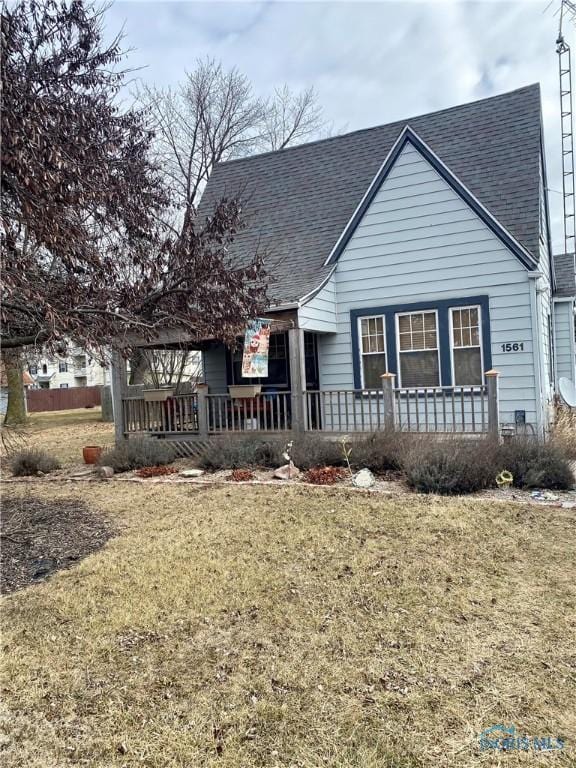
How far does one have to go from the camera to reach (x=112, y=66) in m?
5.52

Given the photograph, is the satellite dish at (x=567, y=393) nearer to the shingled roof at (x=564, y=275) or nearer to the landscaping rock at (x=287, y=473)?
the shingled roof at (x=564, y=275)

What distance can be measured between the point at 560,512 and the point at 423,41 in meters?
7.55

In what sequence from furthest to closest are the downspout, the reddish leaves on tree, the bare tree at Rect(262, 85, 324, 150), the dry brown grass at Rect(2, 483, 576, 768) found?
→ 1. the bare tree at Rect(262, 85, 324, 150)
2. the downspout
3. the reddish leaves on tree
4. the dry brown grass at Rect(2, 483, 576, 768)

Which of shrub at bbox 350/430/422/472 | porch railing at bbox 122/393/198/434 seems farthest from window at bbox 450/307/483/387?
porch railing at bbox 122/393/198/434

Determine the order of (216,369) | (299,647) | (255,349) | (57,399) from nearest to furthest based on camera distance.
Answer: (299,647) → (255,349) → (216,369) → (57,399)

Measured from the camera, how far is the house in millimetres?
9680

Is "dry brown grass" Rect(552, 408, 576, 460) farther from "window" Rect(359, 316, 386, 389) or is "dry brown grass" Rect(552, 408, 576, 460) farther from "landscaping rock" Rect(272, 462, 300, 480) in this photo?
"landscaping rock" Rect(272, 462, 300, 480)

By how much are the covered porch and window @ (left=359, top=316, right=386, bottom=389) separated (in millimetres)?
364

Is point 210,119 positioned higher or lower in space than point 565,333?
higher

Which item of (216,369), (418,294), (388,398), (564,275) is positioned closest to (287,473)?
(388,398)

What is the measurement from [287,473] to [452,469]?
2525mm

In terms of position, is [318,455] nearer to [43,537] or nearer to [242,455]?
[242,455]

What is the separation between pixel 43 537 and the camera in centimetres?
588

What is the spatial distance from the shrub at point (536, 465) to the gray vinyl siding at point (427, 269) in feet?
7.90
